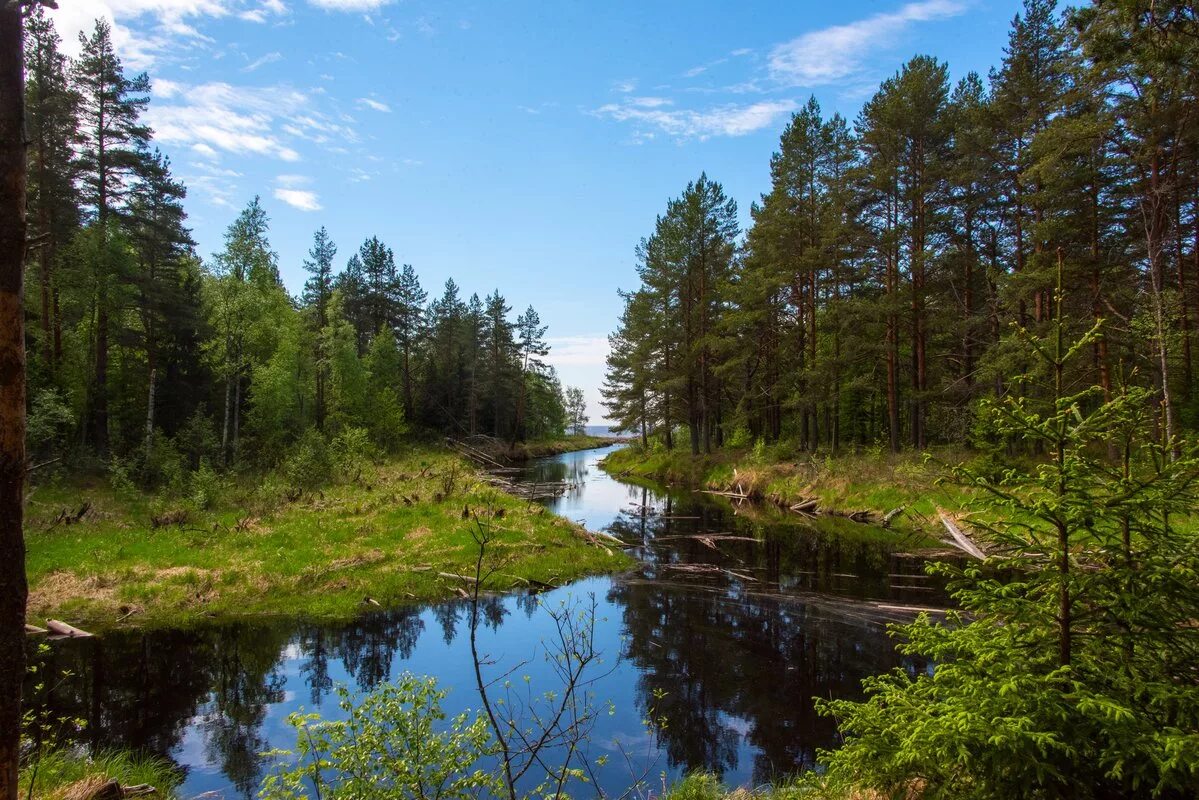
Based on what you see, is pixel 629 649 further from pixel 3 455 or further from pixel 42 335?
pixel 42 335

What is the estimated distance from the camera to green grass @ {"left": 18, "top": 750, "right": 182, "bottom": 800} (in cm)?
584

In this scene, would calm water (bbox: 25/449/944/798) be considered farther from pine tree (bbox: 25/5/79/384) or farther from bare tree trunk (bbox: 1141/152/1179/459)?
pine tree (bbox: 25/5/79/384)

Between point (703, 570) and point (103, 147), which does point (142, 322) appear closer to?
point (103, 147)

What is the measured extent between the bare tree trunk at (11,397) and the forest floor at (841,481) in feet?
58.7

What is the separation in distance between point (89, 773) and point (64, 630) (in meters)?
6.66

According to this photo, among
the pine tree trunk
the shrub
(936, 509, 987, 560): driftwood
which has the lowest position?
(936, 509, 987, 560): driftwood

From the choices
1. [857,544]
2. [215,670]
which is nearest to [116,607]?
[215,670]

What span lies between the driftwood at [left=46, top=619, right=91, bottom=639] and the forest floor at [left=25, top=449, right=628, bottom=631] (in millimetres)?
529

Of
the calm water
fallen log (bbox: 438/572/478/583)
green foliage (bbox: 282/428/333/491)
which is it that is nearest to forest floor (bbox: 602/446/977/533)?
the calm water

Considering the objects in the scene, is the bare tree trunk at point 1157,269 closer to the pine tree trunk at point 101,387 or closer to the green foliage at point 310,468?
the green foliage at point 310,468

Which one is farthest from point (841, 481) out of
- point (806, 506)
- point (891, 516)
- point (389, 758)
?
point (389, 758)

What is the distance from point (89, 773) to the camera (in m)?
6.90

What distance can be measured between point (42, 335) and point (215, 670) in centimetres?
2265

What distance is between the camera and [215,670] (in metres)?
10.8
